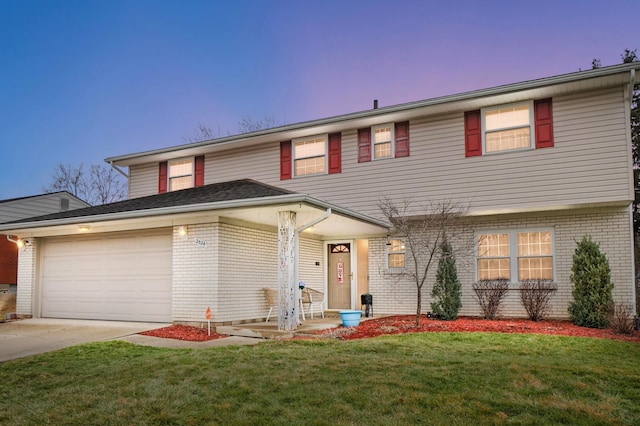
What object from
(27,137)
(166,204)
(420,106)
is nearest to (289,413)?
→ (166,204)

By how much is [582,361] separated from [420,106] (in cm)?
739

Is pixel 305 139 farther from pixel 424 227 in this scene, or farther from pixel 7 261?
pixel 7 261

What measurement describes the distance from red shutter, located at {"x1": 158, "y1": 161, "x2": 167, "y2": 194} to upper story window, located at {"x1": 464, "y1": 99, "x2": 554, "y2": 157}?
9823 mm

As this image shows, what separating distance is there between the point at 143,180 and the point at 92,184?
22.8 m

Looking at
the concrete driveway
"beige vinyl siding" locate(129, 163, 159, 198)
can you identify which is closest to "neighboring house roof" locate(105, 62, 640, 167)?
"beige vinyl siding" locate(129, 163, 159, 198)

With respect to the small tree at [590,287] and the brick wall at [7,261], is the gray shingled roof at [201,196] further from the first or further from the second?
the brick wall at [7,261]

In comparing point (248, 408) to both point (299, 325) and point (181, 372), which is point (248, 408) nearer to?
point (181, 372)

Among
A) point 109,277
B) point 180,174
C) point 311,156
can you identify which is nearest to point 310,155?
point 311,156

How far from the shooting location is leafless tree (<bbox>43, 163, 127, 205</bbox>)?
3656 centimetres

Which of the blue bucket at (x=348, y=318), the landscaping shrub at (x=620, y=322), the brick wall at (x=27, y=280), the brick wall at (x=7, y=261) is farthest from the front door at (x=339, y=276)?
the brick wall at (x=7, y=261)

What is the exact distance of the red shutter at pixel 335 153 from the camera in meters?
13.9

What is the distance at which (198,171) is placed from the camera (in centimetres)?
1599

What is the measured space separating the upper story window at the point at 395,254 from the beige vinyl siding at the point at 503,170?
1.48m

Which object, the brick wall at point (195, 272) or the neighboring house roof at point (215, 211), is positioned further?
the brick wall at point (195, 272)
